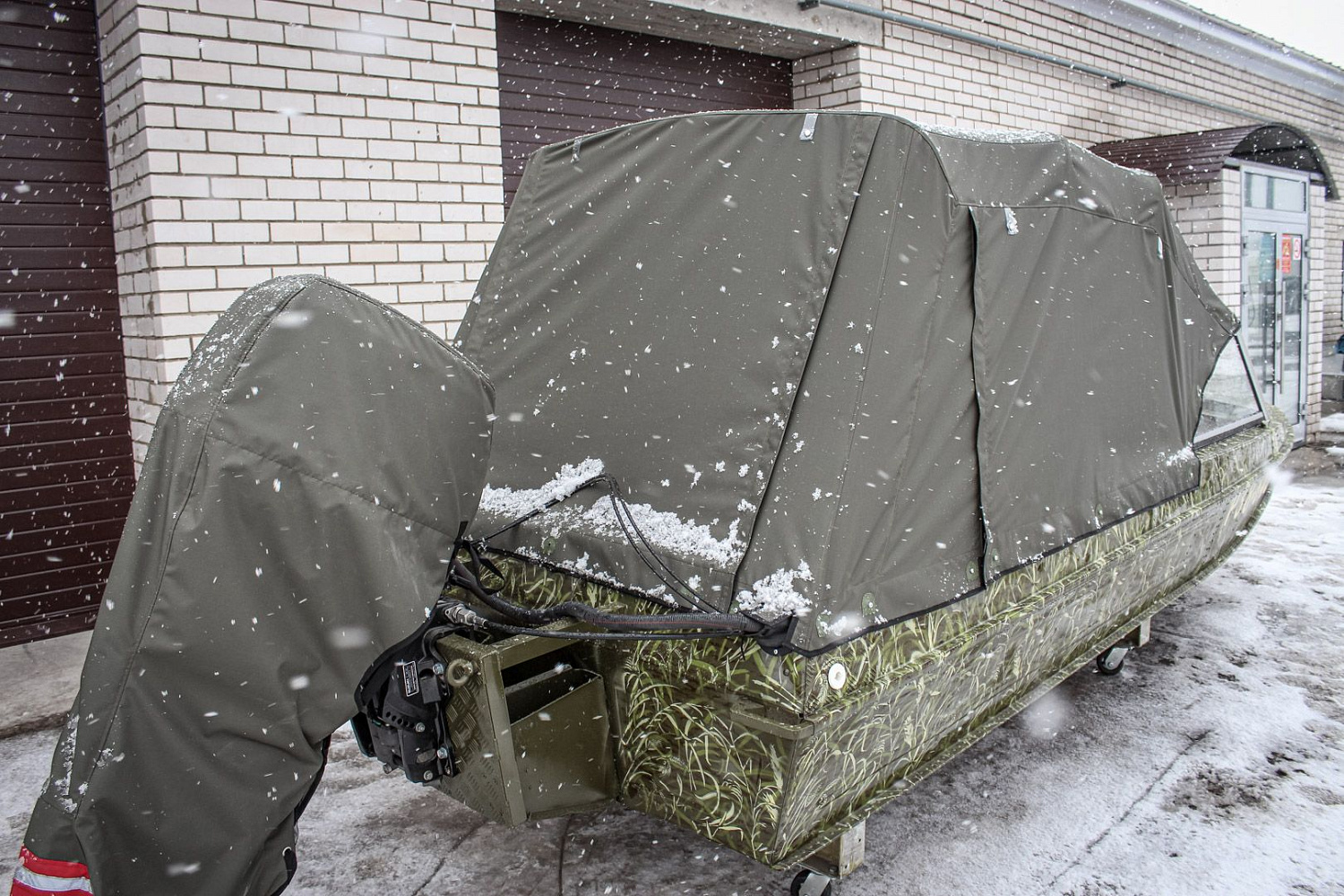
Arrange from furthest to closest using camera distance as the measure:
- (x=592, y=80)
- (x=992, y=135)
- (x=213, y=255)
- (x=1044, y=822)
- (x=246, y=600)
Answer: (x=592, y=80), (x=213, y=255), (x=1044, y=822), (x=992, y=135), (x=246, y=600)

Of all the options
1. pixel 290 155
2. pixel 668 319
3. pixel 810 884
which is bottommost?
pixel 810 884

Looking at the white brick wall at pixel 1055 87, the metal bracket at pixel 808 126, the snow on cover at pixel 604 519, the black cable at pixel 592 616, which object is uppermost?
the white brick wall at pixel 1055 87

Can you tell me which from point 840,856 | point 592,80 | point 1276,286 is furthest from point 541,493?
point 1276,286

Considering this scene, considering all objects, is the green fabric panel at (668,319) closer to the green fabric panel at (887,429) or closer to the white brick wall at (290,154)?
the green fabric panel at (887,429)

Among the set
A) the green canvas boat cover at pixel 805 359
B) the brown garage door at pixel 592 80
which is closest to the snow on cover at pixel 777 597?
the green canvas boat cover at pixel 805 359

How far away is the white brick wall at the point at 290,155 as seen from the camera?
452 cm

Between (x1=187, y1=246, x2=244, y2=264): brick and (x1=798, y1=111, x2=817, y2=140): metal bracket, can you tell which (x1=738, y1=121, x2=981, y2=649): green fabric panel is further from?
(x1=187, y1=246, x2=244, y2=264): brick

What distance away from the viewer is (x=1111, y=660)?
434 cm

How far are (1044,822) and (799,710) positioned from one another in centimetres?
145

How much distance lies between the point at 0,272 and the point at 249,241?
1.23 metres

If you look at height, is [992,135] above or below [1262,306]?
above

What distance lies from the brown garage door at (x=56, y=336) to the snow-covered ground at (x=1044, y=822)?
123cm

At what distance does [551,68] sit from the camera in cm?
627

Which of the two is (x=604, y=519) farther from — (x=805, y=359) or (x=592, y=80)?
(x=592, y=80)
